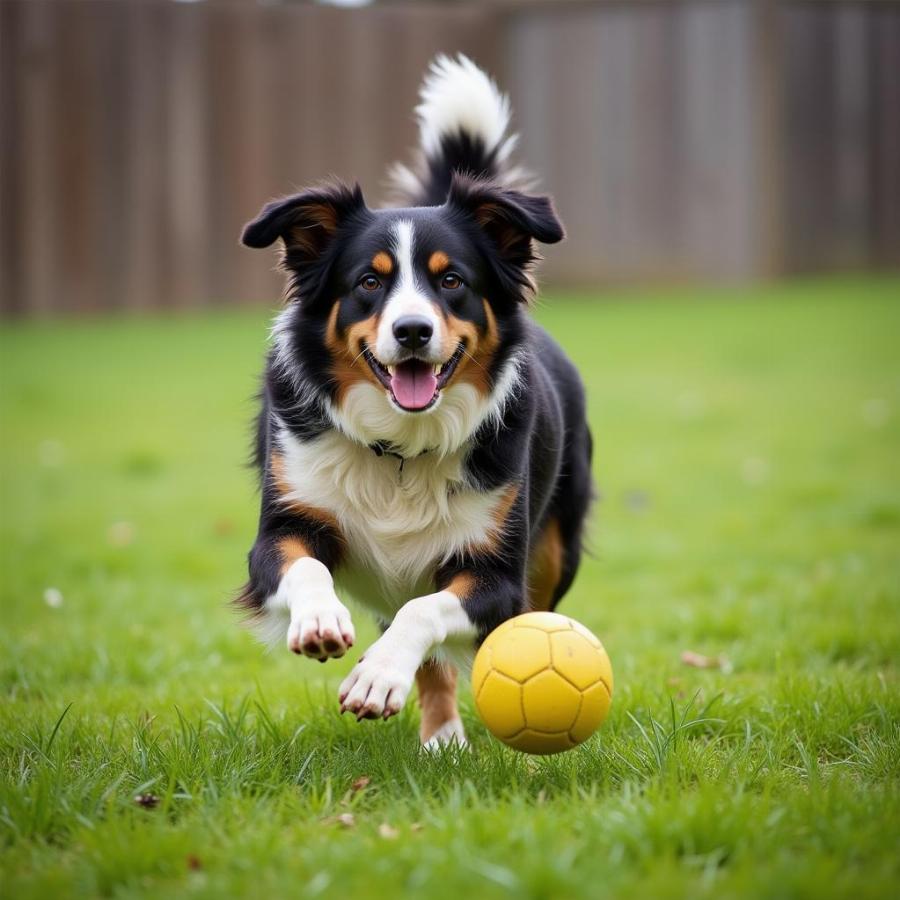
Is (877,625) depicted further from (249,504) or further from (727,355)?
(727,355)

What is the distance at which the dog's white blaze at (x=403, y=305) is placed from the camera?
11.4 ft

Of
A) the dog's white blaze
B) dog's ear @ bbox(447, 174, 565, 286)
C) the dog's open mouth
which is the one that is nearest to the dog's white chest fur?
the dog's open mouth

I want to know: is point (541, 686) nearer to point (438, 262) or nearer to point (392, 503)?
point (392, 503)

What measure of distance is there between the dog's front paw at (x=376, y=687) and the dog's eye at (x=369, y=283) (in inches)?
45.3

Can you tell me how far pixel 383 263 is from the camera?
12.1 ft

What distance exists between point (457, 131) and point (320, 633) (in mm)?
2382

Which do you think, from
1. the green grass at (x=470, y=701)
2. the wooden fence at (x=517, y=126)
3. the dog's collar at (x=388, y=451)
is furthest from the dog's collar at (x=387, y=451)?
the wooden fence at (x=517, y=126)

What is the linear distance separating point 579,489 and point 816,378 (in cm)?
695

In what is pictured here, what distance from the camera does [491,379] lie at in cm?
378

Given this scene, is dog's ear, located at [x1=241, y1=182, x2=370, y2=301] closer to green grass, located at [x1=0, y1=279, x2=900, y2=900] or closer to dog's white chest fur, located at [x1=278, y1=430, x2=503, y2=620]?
dog's white chest fur, located at [x1=278, y1=430, x2=503, y2=620]

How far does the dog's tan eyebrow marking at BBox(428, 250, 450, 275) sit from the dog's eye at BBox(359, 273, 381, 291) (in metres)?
0.17

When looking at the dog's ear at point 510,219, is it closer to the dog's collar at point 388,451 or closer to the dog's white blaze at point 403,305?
the dog's white blaze at point 403,305

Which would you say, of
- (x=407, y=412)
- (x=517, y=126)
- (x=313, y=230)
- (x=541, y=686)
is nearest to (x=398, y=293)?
(x=407, y=412)

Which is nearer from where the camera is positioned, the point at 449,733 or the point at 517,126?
the point at 449,733
